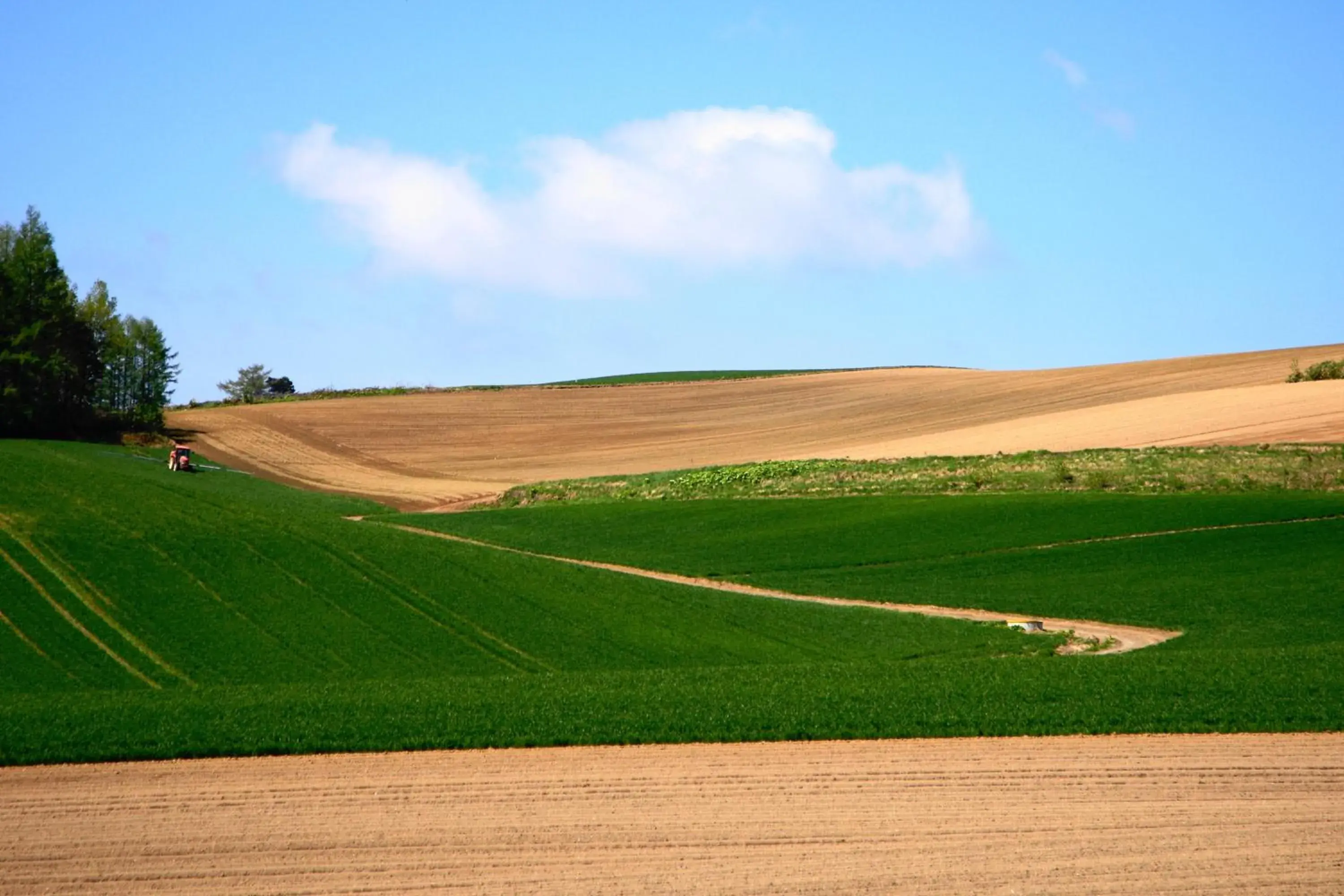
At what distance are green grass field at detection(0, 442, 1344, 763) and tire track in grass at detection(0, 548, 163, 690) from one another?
7 centimetres

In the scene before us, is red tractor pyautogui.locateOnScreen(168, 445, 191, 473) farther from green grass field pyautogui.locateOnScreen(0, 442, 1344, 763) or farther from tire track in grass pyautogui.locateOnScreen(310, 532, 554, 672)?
tire track in grass pyautogui.locateOnScreen(310, 532, 554, 672)

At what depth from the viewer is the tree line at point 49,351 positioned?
231 ft

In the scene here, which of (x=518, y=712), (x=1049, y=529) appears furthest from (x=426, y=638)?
(x=1049, y=529)

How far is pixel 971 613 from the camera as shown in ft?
101

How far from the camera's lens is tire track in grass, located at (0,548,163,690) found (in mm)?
21344

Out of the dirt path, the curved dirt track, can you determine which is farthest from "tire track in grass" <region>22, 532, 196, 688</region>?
the curved dirt track

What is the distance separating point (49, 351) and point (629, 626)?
196 feet

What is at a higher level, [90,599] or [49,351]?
[49,351]

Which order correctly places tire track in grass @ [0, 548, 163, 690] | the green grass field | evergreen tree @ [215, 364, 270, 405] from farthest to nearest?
evergreen tree @ [215, 364, 270, 405], tire track in grass @ [0, 548, 163, 690], the green grass field

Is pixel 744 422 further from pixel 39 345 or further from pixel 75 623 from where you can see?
pixel 75 623

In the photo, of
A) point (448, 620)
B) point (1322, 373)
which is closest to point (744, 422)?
point (1322, 373)

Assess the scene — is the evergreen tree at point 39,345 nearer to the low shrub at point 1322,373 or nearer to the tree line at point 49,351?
the tree line at point 49,351

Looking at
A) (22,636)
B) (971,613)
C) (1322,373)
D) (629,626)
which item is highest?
(1322,373)

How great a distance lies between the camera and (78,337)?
76.9 meters
